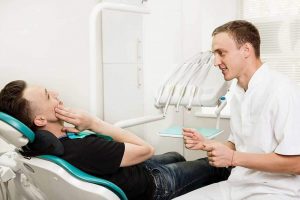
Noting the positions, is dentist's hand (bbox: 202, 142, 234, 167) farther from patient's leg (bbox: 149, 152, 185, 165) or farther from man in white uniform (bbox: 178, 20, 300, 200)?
patient's leg (bbox: 149, 152, 185, 165)

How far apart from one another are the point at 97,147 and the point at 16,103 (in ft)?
1.26

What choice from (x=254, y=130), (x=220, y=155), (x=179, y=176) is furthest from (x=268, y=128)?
(x=179, y=176)

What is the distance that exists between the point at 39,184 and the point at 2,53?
1152mm

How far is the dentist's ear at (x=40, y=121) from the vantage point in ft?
4.67

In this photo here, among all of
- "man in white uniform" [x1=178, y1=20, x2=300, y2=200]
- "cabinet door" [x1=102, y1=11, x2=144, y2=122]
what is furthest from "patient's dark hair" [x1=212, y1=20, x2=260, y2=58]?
"cabinet door" [x1=102, y1=11, x2=144, y2=122]

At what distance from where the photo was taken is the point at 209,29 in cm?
265

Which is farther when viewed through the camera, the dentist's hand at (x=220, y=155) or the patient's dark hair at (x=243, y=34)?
the patient's dark hair at (x=243, y=34)

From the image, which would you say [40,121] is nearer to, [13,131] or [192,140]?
[13,131]

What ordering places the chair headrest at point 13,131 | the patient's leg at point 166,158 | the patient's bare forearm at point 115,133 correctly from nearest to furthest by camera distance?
the chair headrest at point 13,131 → the patient's bare forearm at point 115,133 → the patient's leg at point 166,158

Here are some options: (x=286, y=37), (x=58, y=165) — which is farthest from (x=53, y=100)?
(x=286, y=37)

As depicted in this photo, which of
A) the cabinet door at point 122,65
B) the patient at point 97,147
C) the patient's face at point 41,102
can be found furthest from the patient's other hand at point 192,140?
the cabinet door at point 122,65

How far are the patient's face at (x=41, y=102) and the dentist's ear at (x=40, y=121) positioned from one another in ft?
0.04

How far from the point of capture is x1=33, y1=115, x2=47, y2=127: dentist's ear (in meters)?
1.42

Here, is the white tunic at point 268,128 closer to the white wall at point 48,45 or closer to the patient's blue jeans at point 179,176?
the patient's blue jeans at point 179,176
